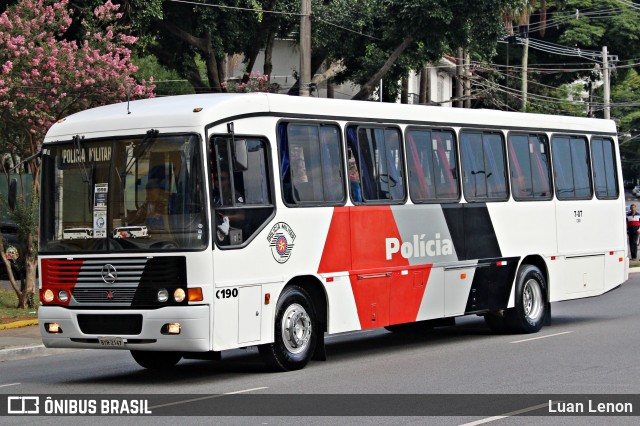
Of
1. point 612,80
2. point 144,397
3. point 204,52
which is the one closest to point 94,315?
point 144,397

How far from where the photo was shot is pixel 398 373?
522 inches

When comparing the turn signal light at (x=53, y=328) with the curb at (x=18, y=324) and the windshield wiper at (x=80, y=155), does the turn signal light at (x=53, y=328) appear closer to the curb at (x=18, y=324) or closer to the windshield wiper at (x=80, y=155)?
the windshield wiper at (x=80, y=155)

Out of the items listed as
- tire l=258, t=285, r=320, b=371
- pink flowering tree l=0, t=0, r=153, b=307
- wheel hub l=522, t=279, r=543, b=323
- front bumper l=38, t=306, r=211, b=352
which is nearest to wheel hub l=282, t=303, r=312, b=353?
tire l=258, t=285, r=320, b=371

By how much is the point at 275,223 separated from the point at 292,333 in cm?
128

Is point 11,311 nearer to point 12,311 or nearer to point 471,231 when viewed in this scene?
point 12,311

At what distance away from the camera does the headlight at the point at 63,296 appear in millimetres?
13094

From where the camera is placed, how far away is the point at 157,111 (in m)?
13.0

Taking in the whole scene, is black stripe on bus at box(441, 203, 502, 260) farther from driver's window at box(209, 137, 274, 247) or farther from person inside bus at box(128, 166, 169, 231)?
person inside bus at box(128, 166, 169, 231)

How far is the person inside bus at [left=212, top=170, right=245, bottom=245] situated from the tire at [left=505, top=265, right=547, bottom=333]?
6.16m

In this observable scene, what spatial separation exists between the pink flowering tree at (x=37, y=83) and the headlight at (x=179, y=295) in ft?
31.2

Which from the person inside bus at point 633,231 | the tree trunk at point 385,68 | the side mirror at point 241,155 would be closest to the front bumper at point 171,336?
the side mirror at point 241,155

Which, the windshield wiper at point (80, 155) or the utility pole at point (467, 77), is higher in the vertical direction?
the utility pole at point (467, 77)

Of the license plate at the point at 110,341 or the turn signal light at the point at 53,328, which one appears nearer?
the license plate at the point at 110,341

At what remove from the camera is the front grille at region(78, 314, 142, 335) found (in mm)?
12617
